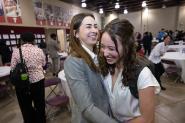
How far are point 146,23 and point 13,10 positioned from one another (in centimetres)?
1292

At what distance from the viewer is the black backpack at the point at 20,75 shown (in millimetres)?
2303

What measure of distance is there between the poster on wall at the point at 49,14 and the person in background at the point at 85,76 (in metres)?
8.48

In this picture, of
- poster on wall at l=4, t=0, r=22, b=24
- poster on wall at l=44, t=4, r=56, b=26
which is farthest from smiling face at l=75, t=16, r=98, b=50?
poster on wall at l=44, t=4, r=56, b=26

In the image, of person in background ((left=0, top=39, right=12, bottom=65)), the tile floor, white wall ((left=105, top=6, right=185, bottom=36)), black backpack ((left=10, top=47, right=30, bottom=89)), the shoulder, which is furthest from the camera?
white wall ((left=105, top=6, right=185, bottom=36))

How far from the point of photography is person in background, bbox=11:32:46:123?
2.40m

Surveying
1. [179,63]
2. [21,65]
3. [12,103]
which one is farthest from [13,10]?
[179,63]

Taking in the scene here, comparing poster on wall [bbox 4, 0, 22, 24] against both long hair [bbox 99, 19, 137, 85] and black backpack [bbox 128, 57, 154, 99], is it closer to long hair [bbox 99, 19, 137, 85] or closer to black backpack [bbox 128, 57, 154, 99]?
long hair [bbox 99, 19, 137, 85]

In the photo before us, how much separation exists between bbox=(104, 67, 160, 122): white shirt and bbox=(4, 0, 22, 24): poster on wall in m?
6.85

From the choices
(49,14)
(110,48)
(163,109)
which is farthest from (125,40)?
(49,14)

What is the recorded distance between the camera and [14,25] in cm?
697

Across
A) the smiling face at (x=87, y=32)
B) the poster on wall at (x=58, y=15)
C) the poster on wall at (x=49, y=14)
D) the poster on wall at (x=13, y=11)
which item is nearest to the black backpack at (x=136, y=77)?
the smiling face at (x=87, y=32)

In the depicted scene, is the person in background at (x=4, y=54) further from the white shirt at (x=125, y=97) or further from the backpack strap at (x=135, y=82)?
the backpack strap at (x=135, y=82)

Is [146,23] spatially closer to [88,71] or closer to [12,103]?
[12,103]

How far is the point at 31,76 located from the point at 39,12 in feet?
22.1
